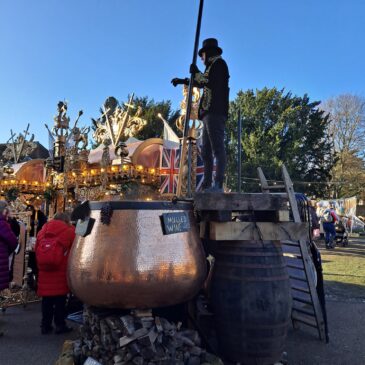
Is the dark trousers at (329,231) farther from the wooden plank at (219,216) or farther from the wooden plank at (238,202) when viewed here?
the wooden plank at (219,216)

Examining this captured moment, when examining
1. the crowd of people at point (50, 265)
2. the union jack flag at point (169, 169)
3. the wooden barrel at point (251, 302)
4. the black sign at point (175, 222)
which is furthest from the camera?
the union jack flag at point (169, 169)

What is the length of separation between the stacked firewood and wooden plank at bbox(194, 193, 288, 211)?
3.43ft

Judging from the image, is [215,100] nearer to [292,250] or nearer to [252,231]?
[252,231]

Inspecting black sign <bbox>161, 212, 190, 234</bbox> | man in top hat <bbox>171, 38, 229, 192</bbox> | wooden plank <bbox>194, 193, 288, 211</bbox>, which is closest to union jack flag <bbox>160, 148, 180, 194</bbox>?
man in top hat <bbox>171, 38, 229, 192</bbox>

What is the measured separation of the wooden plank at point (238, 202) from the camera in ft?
10.2

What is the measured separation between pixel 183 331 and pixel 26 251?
390 centimetres

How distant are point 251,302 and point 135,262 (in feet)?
3.71

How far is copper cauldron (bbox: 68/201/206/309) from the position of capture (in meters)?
2.61

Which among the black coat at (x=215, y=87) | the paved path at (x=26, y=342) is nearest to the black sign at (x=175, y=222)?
the black coat at (x=215, y=87)

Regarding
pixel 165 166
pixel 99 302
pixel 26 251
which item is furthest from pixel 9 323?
pixel 165 166

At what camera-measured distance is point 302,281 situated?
4.46 metres

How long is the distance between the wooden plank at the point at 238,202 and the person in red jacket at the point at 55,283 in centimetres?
210

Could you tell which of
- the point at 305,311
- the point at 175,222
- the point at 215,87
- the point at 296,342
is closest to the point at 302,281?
the point at 305,311

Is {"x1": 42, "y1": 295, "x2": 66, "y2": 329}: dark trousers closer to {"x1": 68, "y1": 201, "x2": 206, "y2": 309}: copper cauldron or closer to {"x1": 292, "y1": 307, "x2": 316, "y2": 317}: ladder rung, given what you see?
{"x1": 68, "y1": 201, "x2": 206, "y2": 309}: copper cauldron
